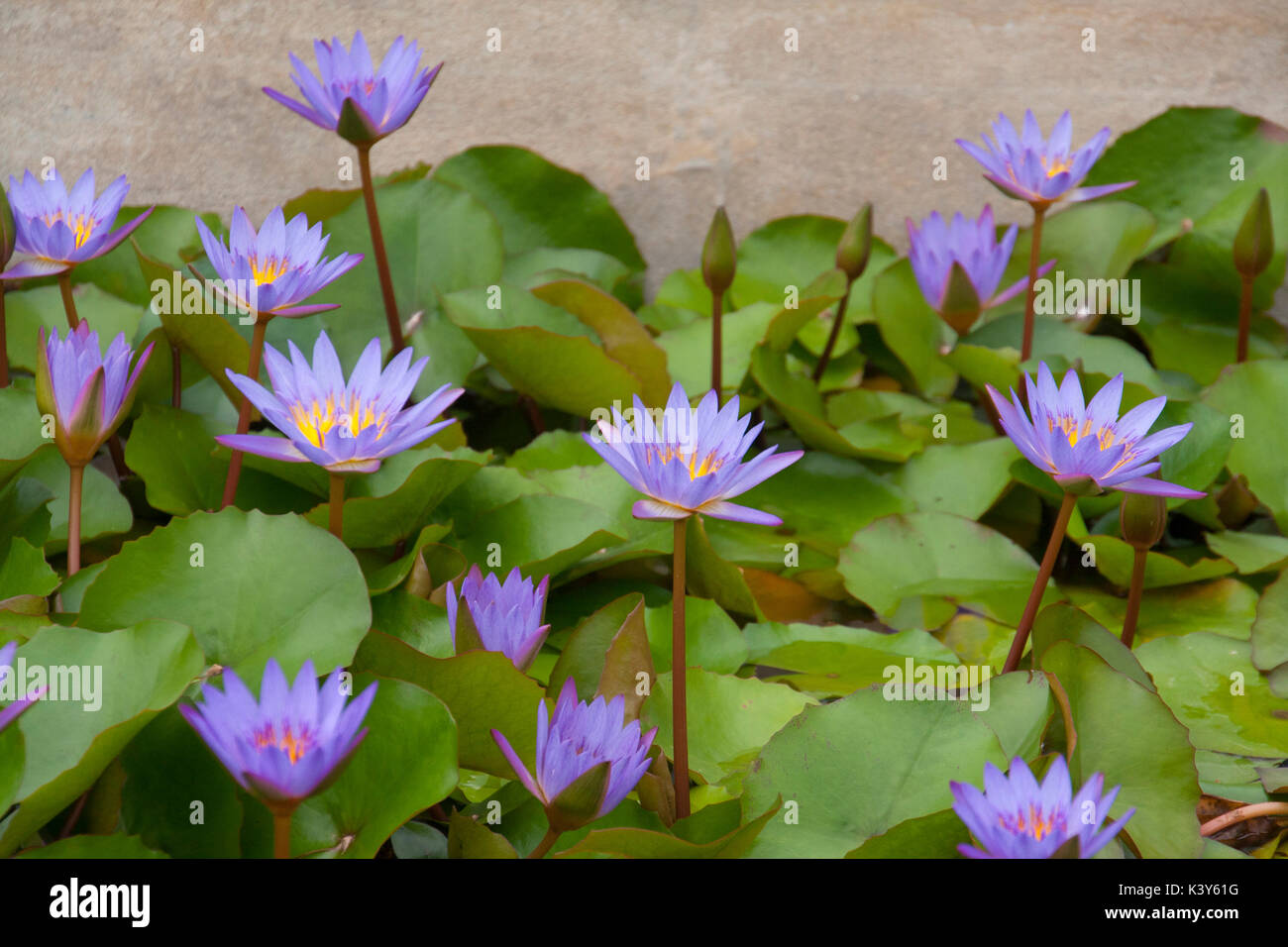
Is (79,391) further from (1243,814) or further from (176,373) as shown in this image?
(1243,814)

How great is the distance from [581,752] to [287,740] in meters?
0.24

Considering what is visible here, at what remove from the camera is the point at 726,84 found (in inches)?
89.7

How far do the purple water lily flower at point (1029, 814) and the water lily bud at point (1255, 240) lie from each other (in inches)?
49.5

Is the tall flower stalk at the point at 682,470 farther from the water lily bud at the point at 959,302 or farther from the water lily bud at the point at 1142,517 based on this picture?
the water lily bud at the point at 959,302

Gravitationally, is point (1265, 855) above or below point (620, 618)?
below

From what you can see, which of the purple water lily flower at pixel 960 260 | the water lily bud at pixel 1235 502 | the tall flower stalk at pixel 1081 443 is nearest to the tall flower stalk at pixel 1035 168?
the purple water lily flower at pixel 960 260

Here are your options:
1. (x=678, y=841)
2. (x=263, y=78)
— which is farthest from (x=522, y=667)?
(x=263, y=78)

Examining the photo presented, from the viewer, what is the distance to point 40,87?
208cm

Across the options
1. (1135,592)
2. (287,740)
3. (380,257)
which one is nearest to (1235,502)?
(1135,592)

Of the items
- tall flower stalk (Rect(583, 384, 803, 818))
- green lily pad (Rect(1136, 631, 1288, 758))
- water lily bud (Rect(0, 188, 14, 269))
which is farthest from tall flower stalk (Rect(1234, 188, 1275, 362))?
water lily bud (Rect(0, 188, 14, 269))

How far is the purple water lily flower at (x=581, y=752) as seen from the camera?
909mm
